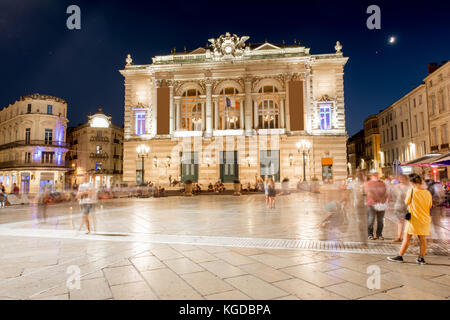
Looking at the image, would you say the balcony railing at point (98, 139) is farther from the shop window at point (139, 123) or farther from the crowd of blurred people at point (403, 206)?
the crowd of blurred people at point (403, 206)

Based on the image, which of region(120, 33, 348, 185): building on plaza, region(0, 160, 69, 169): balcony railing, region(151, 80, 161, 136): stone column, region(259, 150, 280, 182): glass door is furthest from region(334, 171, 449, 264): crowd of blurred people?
region(0, 160, 69, 169): balcony railing

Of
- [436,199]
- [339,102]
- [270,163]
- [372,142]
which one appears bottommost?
[436,199]

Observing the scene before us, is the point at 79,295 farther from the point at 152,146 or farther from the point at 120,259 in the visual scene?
the point at 152,146

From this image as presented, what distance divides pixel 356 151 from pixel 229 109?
49.4 m

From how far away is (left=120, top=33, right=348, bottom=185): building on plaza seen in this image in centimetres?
3253

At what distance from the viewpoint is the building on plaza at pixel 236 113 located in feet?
107

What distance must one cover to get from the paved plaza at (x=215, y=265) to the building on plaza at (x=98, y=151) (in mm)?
46657

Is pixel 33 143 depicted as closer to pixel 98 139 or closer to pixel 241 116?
pixel 98 139

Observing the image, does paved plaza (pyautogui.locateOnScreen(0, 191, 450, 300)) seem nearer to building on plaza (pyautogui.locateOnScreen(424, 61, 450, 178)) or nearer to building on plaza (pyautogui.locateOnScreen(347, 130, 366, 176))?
building on plaza (pyautogui.locateOnScreen(424, 61, 450, 178))

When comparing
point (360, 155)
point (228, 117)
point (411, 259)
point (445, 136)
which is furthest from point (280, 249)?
point (360, 155)

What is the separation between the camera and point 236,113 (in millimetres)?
35125

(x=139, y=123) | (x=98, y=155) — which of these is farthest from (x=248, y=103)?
(x=98, y=155)

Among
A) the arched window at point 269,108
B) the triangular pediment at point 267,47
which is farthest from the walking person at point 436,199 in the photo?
the triangular pediment at point 267,47

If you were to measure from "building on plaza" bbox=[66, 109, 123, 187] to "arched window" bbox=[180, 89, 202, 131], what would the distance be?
2486cm
